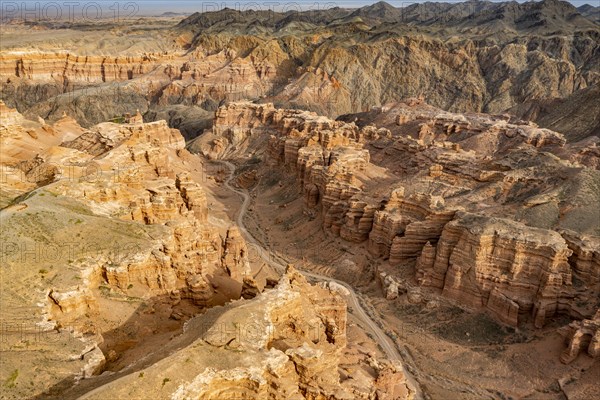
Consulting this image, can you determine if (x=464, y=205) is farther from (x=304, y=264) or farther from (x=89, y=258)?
(x=89, y=258)

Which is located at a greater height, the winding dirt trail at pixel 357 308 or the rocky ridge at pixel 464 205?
the rocky ridge at pixel 464 205

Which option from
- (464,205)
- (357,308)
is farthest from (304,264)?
(464,205)

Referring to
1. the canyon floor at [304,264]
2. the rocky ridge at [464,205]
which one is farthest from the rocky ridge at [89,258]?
the rocky ridge at [464,205]

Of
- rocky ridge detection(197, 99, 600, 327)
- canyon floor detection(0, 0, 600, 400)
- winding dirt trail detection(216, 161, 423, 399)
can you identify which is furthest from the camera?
rocky ridge detection(197, 99, 600, 327)

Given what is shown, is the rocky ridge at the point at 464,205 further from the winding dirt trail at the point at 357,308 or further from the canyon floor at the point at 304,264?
the winding dirt trail at the point at 357,308

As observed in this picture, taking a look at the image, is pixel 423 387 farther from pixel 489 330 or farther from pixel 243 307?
pixel 243 307

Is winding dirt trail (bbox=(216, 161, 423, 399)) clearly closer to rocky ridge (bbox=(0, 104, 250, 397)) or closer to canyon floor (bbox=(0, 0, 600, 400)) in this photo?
canyon floor (bbox=(0, 0, 600, 400))

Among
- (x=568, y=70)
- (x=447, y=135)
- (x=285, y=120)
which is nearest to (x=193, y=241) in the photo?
(x=285, y=120)

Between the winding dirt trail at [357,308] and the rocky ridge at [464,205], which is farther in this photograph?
the rocky ridge at [464,205]

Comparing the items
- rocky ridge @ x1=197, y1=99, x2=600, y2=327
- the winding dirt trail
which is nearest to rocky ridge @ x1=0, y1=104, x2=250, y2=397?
the winding dirt trail

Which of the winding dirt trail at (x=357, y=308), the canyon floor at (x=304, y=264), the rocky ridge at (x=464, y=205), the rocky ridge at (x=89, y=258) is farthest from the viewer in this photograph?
the rocky ridge at (x=464, y=205)

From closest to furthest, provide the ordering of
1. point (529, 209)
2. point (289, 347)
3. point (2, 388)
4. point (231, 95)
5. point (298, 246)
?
point (2, 388)
point (289, 347)
point (529, 209)
point (298, 246)
point (231, 95)
